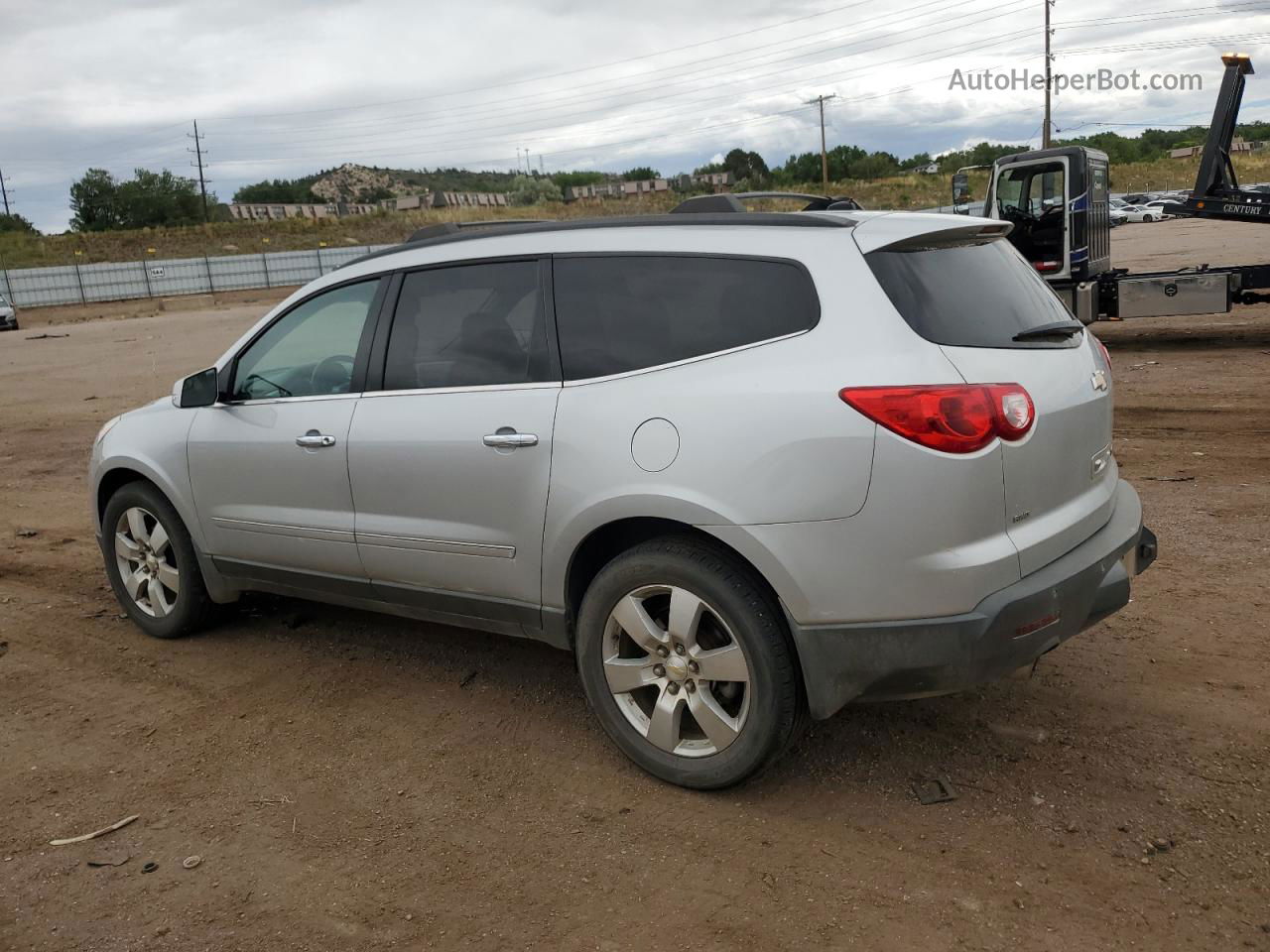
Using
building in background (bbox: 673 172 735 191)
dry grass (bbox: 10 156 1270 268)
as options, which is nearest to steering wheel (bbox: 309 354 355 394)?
dry grass (bbox: 10 156 1270 268)

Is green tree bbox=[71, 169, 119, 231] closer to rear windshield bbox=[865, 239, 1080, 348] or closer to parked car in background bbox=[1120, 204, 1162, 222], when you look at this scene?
parked car in background bbox=[1120, 204, 1162, 222]

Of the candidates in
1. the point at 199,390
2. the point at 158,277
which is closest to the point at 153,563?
the point at 199,390

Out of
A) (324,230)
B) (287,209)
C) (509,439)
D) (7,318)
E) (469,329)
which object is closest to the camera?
(509,439)

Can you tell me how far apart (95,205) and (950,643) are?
95715 millimetres

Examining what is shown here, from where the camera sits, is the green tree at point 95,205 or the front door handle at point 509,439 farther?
the green tree at point 95,205

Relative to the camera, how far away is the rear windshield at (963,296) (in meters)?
3.20

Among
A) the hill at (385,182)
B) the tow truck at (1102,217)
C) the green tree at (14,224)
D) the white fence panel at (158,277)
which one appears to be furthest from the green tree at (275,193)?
the tow truck at (1102,217)

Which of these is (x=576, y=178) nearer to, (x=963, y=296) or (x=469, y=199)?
(x=469, y=199)

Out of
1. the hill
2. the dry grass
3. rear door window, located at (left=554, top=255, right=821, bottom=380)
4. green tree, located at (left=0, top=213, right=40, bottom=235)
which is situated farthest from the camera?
the hill

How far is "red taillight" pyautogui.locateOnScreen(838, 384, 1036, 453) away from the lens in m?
2.98

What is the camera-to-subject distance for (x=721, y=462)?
3.22 m

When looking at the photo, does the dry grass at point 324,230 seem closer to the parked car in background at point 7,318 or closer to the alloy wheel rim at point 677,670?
the parked car in background at point 7,318

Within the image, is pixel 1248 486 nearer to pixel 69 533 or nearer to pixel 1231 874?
pixel 1231 874

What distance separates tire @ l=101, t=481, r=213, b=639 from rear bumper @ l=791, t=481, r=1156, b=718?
3.20 meters
